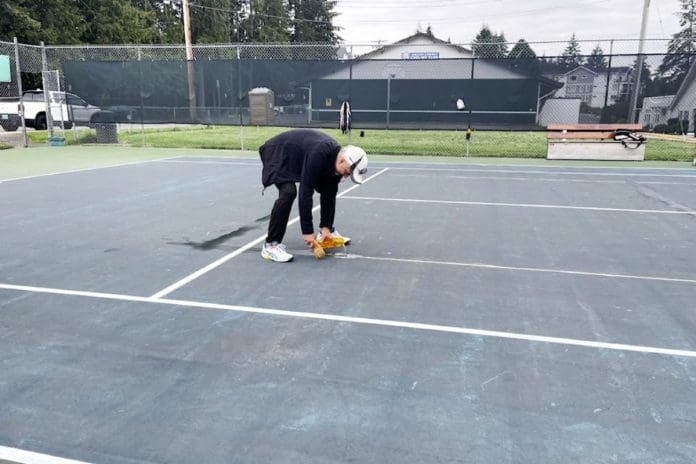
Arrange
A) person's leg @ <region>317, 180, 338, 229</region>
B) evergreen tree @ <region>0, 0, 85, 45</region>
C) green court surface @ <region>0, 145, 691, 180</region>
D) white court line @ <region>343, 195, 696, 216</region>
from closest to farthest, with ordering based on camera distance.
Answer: person's leg @ <region>317, 180, 338, 229</region> → white court line @ <region>343, 195, 696, 216</region> → green court surface @ <region>0, 145, 691, 180</region> → evergreen tree @ <region>0, 0, 85, 45</region>

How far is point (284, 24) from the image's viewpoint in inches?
2419

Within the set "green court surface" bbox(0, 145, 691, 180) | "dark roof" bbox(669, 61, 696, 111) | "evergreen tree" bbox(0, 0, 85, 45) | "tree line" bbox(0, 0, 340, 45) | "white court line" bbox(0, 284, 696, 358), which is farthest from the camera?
"tree line" bbox(0, 0, 340, 45)

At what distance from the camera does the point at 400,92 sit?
1560 centimetres

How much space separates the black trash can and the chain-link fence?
56mm

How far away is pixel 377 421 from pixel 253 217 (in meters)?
4.97

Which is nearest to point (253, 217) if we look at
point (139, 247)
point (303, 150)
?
point (139, 247)

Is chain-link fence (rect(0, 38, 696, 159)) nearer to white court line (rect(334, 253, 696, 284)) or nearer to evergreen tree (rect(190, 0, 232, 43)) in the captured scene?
white court line (rect(334, 253, 696, 284))

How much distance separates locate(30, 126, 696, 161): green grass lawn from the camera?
15.9 meters

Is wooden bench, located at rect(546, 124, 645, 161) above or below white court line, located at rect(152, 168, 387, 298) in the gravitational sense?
above

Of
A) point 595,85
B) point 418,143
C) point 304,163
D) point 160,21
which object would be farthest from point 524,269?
point 160,21

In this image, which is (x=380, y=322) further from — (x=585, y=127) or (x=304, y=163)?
(x=585, y=127)

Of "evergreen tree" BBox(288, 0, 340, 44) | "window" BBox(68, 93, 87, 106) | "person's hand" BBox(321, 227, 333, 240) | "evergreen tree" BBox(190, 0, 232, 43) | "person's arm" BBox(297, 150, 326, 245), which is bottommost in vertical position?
"person's hand" BBox(321, 227, 333, 240)

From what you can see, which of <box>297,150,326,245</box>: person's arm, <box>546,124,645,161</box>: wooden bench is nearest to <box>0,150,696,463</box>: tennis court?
<box>297,150,326,245</box>: person's arm

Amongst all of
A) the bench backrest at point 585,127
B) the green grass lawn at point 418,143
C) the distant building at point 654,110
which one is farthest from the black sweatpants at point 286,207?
the distant building at point 654,110
